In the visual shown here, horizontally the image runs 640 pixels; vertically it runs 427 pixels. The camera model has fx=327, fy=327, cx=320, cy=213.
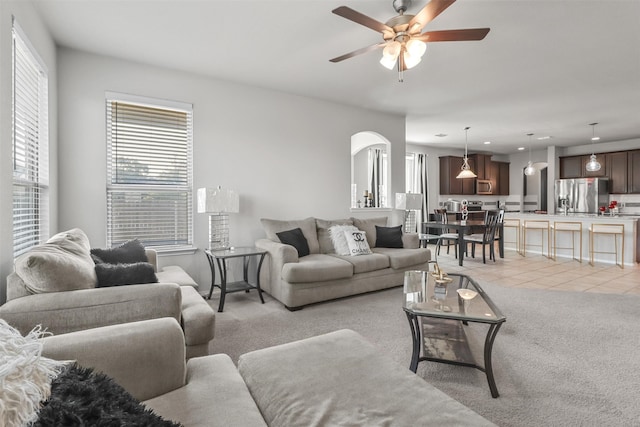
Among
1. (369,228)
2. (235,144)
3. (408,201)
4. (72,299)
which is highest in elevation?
(235,144)

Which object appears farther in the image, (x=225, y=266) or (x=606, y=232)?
(x=606, y=232)

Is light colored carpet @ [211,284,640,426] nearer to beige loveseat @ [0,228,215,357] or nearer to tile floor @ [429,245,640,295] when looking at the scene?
tile floor @ [429,245,640,295]

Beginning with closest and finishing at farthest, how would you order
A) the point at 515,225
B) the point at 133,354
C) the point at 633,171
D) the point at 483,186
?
the point at 133,354 < the point at 515,225 < the point at 633,171 < the point at 483,186

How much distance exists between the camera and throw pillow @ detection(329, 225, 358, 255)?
13.8 feet

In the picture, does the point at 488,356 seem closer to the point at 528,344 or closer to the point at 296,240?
the point at 528,344

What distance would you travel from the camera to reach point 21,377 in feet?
2.50

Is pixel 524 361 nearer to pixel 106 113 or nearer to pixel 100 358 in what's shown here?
pixel 100 358

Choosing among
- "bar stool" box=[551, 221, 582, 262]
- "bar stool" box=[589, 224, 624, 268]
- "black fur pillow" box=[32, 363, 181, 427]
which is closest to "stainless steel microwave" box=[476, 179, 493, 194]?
"bar stool" box=[551, 221, 582, 262]

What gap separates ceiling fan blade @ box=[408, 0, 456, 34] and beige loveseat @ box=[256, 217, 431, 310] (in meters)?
2.35

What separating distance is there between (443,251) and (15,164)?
24.2 ft

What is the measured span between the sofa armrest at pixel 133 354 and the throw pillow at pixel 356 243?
117 inches

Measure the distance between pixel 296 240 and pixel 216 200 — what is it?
106 cm

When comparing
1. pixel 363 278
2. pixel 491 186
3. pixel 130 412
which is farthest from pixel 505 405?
pixel 491 186

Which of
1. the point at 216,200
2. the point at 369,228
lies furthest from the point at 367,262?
the point at 216,200
